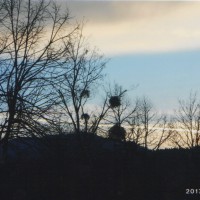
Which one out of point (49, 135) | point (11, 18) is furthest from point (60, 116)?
point (11, 18)

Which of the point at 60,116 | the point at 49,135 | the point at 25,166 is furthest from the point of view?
the point at 25,166

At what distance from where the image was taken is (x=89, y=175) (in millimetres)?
14852

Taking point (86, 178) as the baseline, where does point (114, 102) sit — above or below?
above

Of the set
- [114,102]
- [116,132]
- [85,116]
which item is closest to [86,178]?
[114,102]

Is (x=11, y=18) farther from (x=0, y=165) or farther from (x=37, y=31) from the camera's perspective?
(x=0, y=165)

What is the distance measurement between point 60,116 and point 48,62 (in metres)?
1.93
